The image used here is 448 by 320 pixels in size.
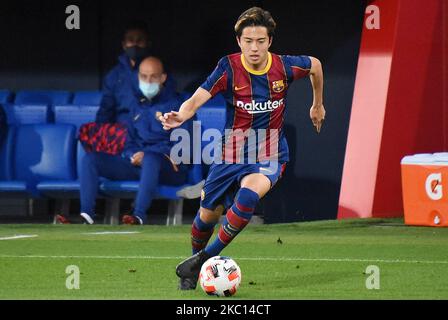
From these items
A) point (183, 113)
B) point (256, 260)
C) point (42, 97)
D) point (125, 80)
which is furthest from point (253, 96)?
point (42, 97)

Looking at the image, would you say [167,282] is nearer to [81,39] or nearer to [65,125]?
[65,125]

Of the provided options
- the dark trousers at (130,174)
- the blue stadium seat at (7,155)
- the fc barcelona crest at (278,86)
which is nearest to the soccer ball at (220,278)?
the fc barcelona crest at (278,86)

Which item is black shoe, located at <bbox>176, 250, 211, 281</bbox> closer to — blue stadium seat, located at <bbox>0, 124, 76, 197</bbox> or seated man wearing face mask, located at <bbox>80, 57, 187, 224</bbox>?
seated man wearing face mask, located at <bbox>80, 57, 187, 224</bbox>

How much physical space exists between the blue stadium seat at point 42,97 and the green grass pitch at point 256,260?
216 cm

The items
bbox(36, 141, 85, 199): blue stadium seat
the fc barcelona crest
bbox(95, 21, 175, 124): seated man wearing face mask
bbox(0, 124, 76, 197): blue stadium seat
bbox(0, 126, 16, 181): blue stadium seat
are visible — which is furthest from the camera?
bbox(0, 126, 16, 181): blue stadium seat

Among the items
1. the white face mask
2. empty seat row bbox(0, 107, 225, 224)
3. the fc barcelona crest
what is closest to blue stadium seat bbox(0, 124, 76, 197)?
empty seat row bbox(0, 107, 225, 224)

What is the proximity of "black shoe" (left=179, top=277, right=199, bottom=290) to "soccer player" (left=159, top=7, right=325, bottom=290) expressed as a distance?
0.22m

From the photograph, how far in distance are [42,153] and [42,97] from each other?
982 mm

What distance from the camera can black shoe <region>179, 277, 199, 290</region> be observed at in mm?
8964

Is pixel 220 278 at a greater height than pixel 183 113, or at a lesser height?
lesser

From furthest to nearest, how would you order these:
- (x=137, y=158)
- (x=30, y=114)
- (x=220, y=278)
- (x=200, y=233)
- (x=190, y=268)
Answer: (x=30, y=114) < (x=137, y=158) < (x=200, y=233) < (x=190, y=268) < (x=220, y=278)

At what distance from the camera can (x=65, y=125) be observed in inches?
613

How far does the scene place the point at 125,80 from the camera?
48.8ft

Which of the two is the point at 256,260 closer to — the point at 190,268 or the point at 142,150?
the point at 190,268
